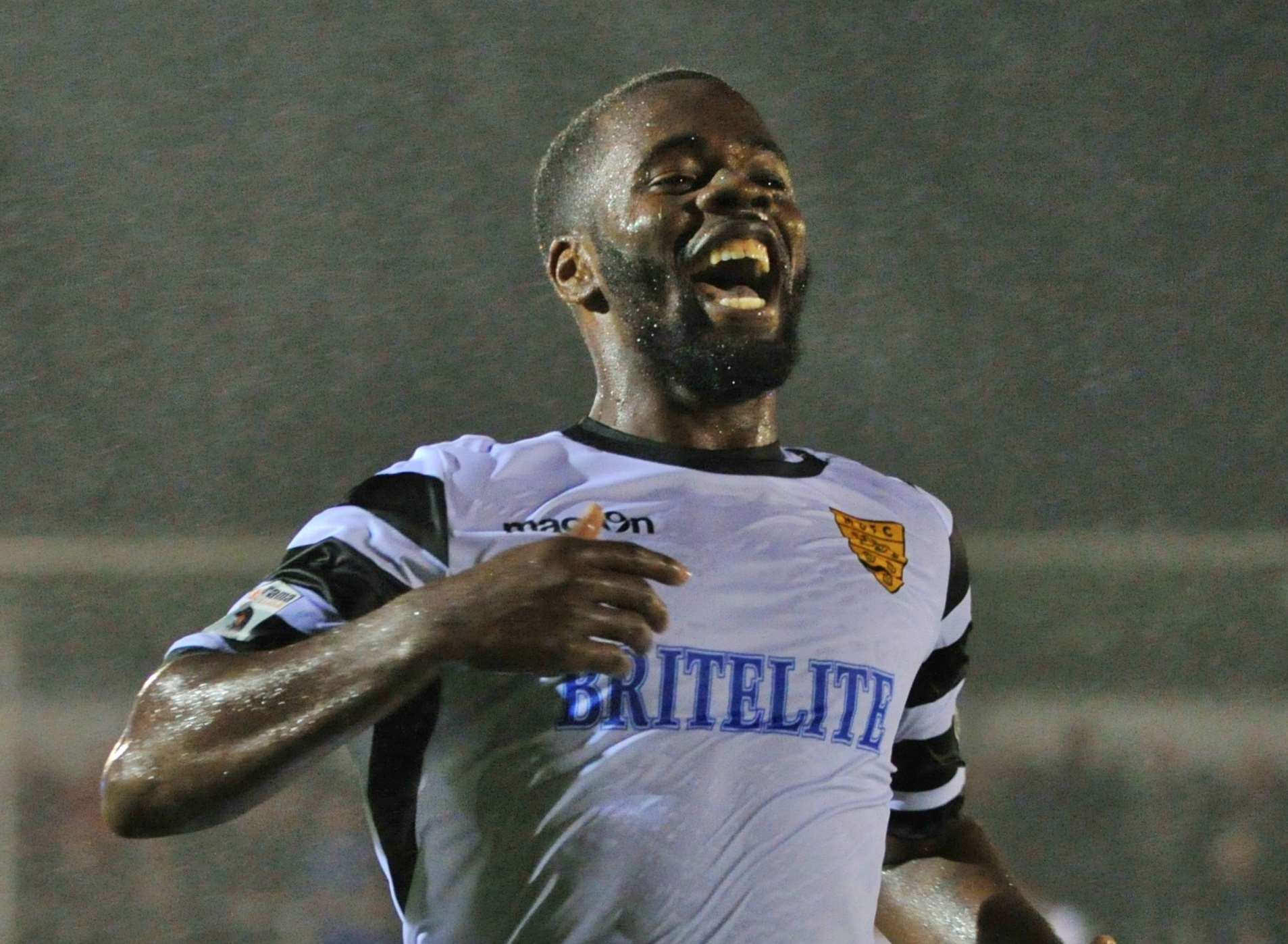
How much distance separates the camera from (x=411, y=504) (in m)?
1.63

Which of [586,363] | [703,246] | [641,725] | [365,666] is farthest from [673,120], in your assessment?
[586,363]

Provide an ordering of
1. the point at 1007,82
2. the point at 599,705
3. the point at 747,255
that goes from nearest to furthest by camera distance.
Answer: the point at 599,705 → the point at 747,255 → the point at 1007,82

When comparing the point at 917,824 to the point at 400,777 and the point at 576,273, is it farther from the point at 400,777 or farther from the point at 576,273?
the point at 576,273

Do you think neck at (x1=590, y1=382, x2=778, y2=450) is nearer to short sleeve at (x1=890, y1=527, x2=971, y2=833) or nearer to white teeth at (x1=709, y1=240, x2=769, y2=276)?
white teeth at (x1=709, y1=240, x2=769, y2=276)

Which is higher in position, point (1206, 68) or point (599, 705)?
point (1206, 68)

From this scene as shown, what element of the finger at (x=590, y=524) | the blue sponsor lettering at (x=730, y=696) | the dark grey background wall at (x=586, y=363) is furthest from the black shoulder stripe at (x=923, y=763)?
the dark grey background wall at (x=586, y=363)

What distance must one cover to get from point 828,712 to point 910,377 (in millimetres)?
2358

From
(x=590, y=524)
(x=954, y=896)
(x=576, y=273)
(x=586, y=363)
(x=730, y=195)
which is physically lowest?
(x=954, y=896)

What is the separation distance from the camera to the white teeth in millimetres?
1807

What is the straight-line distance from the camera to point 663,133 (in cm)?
189

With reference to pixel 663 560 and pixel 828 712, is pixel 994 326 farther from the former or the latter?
pixel 663 560

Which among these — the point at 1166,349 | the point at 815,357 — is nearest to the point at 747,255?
the point at 815,357

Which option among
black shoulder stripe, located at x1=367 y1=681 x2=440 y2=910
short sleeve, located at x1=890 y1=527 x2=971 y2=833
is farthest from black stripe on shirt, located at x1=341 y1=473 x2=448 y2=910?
short sleeve, located at x1=890 y1=527 x2=971 y2=833

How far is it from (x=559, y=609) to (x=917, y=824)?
0.82 meters
